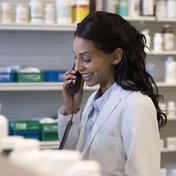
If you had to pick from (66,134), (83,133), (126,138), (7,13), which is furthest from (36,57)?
(126,138)

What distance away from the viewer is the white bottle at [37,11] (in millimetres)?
2686

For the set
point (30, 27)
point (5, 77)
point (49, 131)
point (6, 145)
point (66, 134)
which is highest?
point (30, 27)

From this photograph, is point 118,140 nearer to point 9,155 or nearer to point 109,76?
point 109,76

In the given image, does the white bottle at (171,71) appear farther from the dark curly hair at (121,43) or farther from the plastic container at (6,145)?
the plastic container at (6,145)

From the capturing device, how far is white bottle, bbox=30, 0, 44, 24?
2686 mm

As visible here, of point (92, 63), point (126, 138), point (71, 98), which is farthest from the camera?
point (71, 98)

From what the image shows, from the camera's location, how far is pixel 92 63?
4.89 ft

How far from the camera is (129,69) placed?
1.53m

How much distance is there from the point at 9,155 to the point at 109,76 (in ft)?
3.29

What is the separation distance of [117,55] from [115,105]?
22cm

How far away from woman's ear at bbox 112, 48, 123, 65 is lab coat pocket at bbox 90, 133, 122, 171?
304mm

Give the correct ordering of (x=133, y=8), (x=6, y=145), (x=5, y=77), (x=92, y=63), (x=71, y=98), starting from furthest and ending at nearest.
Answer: (x=133, y=8) → (x=5, y=77) → (x=71, y=98) → (x=92, y=63) → (x=6, y=145)

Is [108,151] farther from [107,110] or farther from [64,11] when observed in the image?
[64,11]

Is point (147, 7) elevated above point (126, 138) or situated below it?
above
